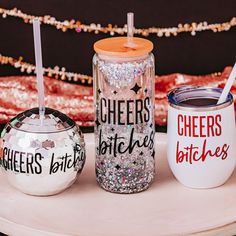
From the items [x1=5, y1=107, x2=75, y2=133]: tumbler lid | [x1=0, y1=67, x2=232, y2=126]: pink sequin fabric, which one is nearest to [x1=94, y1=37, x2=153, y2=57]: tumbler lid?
[x1=5, y1=107, x2=75, y2=133]: tumbler lid

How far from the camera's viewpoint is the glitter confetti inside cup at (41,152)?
927 millimetres

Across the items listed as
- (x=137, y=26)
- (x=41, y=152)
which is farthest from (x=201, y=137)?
(x=137, y=26)

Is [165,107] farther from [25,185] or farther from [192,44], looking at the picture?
[25,185]

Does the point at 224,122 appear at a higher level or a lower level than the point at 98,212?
higher

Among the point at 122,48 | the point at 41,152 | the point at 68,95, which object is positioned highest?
the point at 122,48

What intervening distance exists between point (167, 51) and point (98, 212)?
718mm

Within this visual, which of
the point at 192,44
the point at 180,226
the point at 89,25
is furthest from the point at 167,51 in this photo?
the point at 180,226

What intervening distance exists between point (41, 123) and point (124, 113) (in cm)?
11

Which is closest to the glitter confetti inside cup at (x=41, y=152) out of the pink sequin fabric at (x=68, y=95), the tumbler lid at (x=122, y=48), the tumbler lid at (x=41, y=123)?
the tumbler lid at (x=41, y=123)

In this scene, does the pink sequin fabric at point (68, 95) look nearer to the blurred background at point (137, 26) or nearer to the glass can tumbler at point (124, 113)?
the blurred background at point (137, 26)

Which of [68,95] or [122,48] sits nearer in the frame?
[122,48]

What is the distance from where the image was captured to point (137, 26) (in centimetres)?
156

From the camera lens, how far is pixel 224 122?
3.13 feet

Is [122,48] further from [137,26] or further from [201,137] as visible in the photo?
[137,26]
